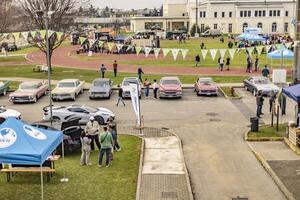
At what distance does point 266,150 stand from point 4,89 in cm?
2208

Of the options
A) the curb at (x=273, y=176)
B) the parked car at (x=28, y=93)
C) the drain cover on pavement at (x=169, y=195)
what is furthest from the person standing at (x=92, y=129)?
the parked car at (x=28, y=93)

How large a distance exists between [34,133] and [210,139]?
34.1 feet

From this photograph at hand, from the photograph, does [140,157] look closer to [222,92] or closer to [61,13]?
[222,92]

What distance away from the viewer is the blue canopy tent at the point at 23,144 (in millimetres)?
14367

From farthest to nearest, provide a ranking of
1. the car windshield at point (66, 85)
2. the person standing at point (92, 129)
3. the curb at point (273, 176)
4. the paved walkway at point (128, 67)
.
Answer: the paved walkway at point (128, 67) → the car windshield at point (66, 85) → the person standing at point (92, 129) → the curb at point (273, 176)

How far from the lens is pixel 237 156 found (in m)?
20.8

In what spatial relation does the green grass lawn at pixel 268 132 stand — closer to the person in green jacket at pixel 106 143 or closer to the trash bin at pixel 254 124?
the trash bin at pixel 254 124

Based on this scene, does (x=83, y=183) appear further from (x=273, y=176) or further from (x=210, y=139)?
(x=210, y=139)

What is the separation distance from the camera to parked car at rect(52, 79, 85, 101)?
34.0m

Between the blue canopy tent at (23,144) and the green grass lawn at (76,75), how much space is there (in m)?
26.6

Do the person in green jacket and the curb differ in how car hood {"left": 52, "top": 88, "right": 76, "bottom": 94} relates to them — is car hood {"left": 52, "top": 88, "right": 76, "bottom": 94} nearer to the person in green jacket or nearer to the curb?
the curb

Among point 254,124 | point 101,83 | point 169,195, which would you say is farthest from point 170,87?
point 169,195

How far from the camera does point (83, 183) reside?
56.3 ft

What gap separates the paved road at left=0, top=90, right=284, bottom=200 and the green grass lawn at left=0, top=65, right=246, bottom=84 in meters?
5.84
